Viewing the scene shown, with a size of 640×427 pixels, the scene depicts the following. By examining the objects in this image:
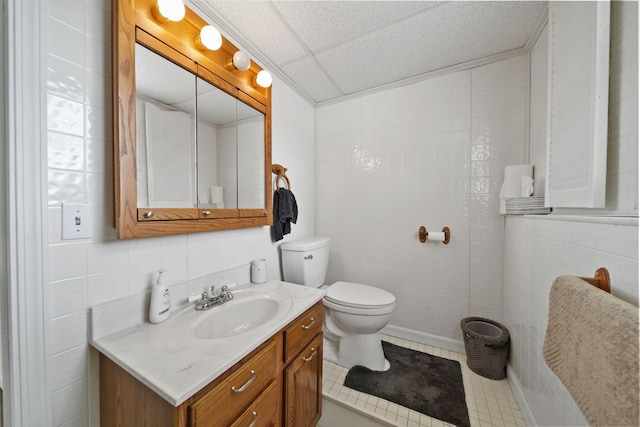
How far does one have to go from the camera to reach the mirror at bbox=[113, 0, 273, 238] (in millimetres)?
789

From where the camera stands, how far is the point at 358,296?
1.54m

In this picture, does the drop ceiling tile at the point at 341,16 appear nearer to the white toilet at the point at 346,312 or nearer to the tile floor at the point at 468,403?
the white toilet at the point at 346,312

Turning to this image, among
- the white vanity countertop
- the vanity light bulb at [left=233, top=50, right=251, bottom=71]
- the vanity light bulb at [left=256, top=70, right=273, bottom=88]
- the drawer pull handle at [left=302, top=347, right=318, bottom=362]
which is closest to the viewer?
the white vanity countertop

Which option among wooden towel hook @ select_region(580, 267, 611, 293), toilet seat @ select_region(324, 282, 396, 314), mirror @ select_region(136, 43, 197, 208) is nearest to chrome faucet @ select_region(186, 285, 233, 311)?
mirror @ select_region(136, 43, 197, 208)

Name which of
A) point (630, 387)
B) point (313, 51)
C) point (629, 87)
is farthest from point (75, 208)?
point (629, 87)

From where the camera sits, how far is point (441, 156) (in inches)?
66.8

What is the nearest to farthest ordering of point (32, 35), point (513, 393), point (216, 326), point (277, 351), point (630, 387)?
point (630, 387)
point (32, 35)
point (277, 351)
point (216, 326)
point (513, 393)

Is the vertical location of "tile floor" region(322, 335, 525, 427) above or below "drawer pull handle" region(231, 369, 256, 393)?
below

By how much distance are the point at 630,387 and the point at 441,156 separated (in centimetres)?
157

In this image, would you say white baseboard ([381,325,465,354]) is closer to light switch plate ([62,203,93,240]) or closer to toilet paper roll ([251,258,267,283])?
toilet paper roll ([251,258,267,283])

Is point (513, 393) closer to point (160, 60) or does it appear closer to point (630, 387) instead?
point (630, 387)

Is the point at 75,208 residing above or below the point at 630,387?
above

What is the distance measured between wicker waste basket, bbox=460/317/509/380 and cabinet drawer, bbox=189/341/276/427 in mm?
1351

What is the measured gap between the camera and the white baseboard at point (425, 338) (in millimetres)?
1662
